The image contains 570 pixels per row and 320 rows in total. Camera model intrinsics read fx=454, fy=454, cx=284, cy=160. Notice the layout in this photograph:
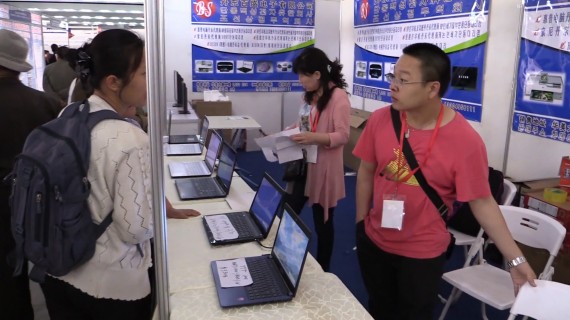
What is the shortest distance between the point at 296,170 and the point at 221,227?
713mm

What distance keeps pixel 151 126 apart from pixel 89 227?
38cm

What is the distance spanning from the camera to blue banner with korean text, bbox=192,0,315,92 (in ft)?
18.7

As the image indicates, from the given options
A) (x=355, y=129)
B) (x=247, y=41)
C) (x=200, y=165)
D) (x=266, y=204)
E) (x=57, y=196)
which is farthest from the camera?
(x=247, y=41)

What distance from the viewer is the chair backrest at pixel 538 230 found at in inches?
71.9

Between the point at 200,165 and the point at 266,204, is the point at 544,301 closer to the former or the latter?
the point at 266,204

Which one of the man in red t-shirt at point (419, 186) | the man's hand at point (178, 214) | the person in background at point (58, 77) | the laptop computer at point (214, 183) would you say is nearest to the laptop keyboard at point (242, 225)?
the man's hand at point (178, 214)

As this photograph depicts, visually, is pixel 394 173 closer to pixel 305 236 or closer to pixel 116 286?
pixel 305 236

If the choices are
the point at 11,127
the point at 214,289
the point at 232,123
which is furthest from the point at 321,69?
the point at 232,123

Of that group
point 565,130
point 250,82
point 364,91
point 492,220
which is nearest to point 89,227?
point 492,220

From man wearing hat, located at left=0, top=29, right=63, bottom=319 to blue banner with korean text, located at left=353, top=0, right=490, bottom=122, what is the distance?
3094 millimetres

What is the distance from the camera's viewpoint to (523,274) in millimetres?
1378

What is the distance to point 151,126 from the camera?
2.90 feet

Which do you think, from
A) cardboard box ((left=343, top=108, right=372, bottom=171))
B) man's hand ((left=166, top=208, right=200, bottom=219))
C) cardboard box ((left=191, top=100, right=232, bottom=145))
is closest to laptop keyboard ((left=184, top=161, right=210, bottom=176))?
man's hand ((left=166, top=208, right=200, bottom=219))

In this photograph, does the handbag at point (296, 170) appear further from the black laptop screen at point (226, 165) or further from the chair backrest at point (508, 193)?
the chair backrest at point (508, 193)
